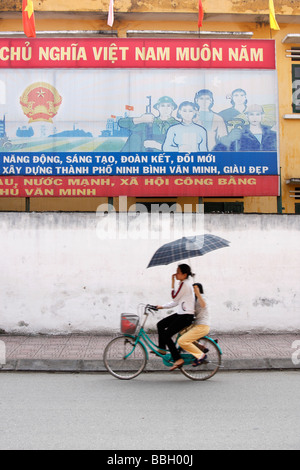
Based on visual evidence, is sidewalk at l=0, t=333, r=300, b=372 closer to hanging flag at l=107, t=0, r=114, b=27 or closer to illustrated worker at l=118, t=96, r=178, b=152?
illustrated worker at l=118, t=96, r=178, b=152

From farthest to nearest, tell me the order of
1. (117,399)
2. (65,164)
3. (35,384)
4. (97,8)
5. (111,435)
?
1. (97,8)
2. (65,164)
3. (35,384)
4. (117,399)
5. (111,435)

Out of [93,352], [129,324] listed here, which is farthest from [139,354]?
[93,352]

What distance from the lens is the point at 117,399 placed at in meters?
5.90

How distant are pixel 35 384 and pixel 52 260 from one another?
13.9 feet

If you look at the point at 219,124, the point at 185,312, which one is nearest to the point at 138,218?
the point at 219,124

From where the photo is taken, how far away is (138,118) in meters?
12.3

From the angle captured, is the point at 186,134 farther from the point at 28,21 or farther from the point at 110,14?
the point at 28,21

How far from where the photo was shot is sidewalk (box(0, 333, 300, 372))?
26.0 ft

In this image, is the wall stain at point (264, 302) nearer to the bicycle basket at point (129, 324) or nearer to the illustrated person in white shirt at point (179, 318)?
the illustrated person in white shirt at point (179, 318)

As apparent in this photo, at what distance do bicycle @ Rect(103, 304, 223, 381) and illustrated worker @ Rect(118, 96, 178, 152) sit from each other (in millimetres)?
5959

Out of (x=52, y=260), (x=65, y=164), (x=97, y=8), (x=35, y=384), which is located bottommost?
(x=35, y=384)

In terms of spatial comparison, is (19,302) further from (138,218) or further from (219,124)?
(219,124)

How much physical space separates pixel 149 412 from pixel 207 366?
6.32ft

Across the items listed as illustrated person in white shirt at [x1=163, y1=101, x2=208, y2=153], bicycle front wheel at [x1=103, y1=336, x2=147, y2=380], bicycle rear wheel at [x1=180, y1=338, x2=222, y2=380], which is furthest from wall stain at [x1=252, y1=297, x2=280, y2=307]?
bicycle front wheel at [x1=103, y1=336, x2=147, y2=380]
